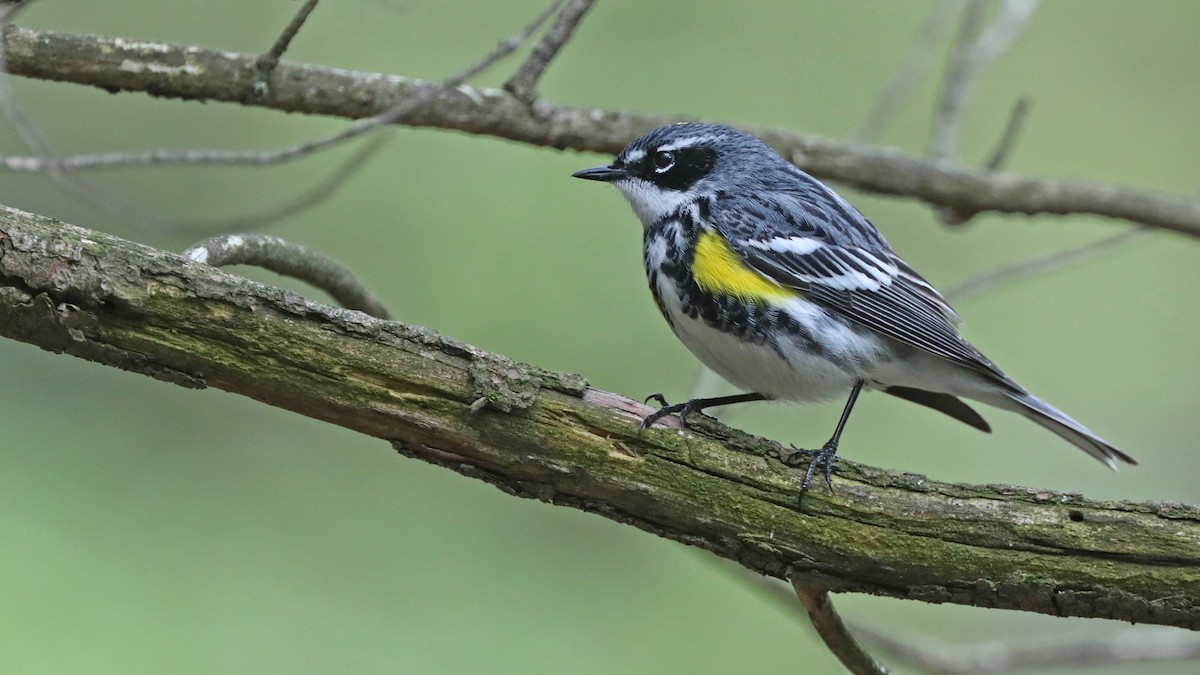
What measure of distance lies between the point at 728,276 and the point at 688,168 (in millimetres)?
634

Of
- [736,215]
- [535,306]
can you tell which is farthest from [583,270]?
[736,215]

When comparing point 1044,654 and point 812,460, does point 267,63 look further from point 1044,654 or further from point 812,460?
point 1044,654

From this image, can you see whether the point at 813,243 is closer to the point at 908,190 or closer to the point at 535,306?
the point at 908,190

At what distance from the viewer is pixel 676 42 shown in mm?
6867

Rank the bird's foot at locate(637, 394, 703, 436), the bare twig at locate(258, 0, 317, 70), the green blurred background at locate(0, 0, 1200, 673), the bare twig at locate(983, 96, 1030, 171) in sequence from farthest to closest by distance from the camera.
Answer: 1. the green blurred background at locate(0, 0, 1200, 673)
2. the bare twig at locate(983, 96, 1030, 171)
3. the bare twig at locate(258, 0, 317, 70)
4. the bird's foot at locate(637, 394, 703, 436)

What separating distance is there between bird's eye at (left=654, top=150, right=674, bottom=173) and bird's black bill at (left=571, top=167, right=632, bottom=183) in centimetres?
10

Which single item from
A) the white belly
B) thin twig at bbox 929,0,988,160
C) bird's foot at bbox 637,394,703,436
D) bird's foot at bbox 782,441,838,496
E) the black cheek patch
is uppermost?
thin twig at bbox 929,0,988,160

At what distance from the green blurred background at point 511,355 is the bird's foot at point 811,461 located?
6.32 feet

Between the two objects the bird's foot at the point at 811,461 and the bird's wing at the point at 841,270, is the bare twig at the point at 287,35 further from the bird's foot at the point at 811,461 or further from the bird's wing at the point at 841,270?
the bird's foot at the point at 811,461

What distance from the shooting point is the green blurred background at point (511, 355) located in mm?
5039

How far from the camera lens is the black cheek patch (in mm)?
3537

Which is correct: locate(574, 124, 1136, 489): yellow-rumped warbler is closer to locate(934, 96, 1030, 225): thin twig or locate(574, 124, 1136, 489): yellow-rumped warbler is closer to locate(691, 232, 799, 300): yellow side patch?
locate(691, 232, 799, 300): yellow side patch

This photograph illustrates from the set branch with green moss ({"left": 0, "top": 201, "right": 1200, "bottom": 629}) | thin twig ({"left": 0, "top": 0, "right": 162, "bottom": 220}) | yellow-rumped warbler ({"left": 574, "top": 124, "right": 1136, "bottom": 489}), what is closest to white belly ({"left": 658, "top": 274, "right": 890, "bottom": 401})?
yellow-rumped warbler ({"left": 574, "top": 124, "right": 1136, "bottom": 489})

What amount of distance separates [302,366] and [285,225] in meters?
4.07
